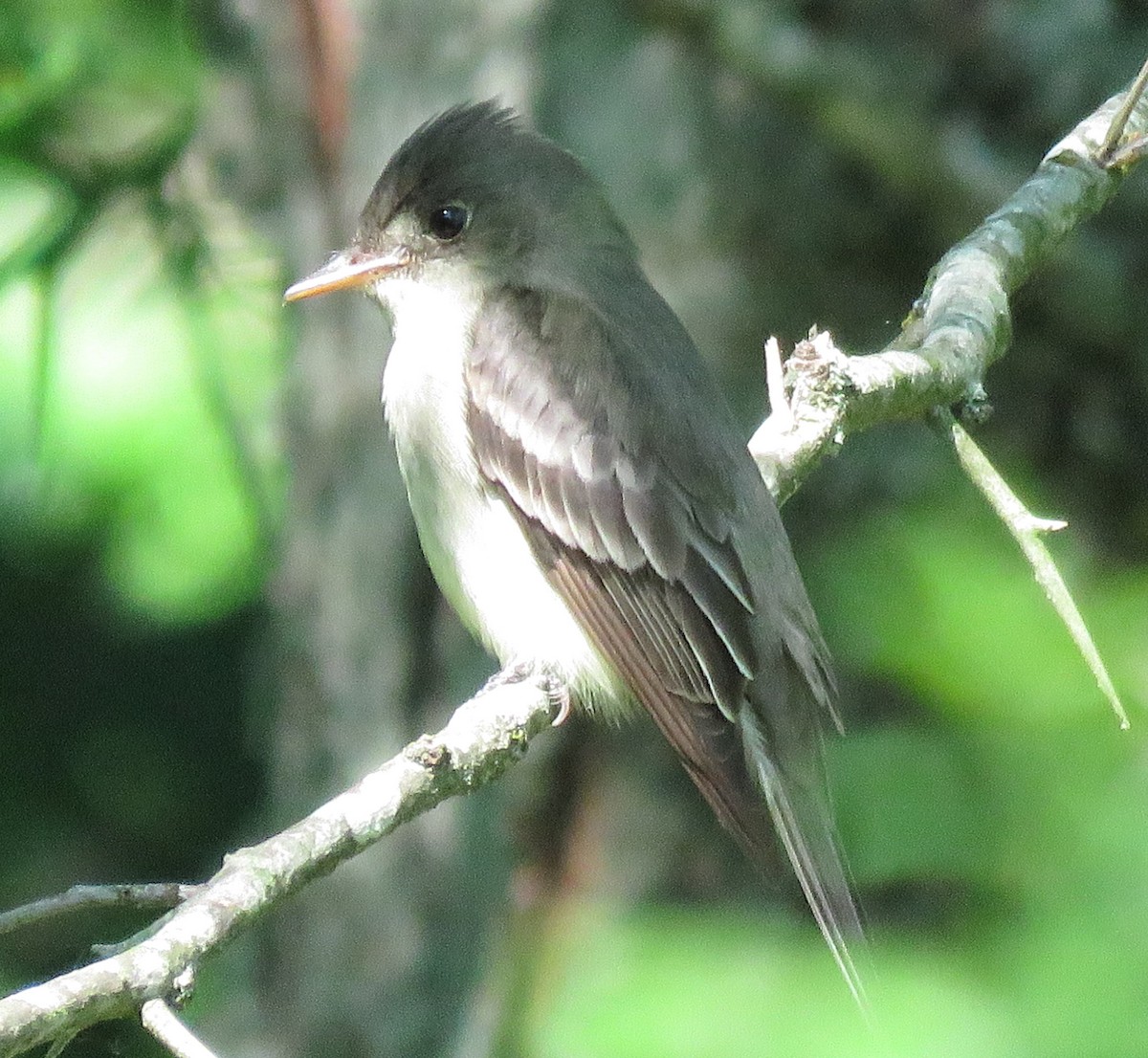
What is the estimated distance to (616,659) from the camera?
3293 millimetres

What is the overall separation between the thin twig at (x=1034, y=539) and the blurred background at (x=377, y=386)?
2.33ft

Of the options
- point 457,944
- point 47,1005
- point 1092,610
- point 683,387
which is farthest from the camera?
point 457,944

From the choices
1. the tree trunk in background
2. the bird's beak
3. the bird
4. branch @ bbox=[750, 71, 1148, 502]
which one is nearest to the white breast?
the bird

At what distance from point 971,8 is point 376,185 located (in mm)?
1698

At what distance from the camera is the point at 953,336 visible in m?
3.09

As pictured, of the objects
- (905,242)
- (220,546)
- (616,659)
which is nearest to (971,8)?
(905,242)

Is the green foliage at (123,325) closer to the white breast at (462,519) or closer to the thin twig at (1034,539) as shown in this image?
the white breast at (462,519)

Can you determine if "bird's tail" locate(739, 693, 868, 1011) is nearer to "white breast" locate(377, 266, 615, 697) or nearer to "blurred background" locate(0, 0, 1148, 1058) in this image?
"blurred background" locate(0, 0, 1148, 1058)

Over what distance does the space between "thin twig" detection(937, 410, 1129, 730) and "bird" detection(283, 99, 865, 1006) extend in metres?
0.53

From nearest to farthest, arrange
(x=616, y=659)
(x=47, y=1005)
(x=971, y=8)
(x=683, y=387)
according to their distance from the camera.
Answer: (x=47, y=1005)
(x=616, y=659)
(x=683, y=387)
(x=971, y=8)

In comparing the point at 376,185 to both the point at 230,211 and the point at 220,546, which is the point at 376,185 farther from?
the point at 230,211

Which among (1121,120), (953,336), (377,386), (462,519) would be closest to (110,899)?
(462,519)

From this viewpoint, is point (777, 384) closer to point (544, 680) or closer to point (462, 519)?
point (544, 680)

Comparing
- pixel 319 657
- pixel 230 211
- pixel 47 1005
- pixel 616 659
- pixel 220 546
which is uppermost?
pixel 230 211
